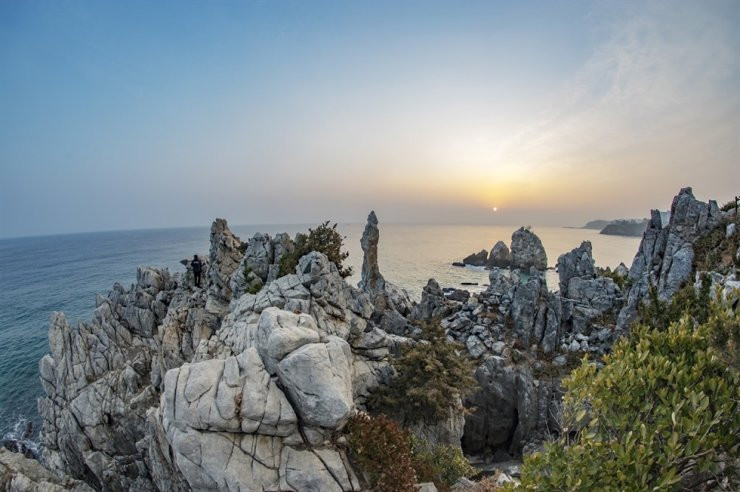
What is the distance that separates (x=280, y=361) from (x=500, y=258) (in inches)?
3912

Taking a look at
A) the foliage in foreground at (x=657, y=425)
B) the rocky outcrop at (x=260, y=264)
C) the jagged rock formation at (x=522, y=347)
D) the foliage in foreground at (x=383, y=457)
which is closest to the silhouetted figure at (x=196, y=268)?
the rocky outcrop at (x=260, y=264)

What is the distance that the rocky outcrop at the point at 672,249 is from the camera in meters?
29.1

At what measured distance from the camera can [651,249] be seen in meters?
34.0

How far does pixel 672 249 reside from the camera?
3159cm

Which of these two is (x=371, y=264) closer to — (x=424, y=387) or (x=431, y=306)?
(x=431, y=306)

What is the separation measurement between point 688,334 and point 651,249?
3185cm

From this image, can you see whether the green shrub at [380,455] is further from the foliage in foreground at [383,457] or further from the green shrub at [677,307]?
the green shrub at [677,307]

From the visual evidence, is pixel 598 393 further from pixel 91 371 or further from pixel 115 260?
pixel 115 260

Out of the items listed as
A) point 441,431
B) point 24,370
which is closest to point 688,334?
point 441,431

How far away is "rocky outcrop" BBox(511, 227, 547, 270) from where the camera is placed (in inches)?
3706

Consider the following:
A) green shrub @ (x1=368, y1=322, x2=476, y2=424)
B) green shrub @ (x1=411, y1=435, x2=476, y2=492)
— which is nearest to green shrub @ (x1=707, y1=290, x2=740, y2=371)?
green shrub @ (x1=411, y1=435, x2=476, y2=492)

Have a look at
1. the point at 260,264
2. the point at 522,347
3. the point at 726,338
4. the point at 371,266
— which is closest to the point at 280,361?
the point at 726,338

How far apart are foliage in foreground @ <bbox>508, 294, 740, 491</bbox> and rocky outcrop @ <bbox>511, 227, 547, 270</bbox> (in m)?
92.7

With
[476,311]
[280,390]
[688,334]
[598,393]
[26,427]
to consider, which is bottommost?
[26,427]
